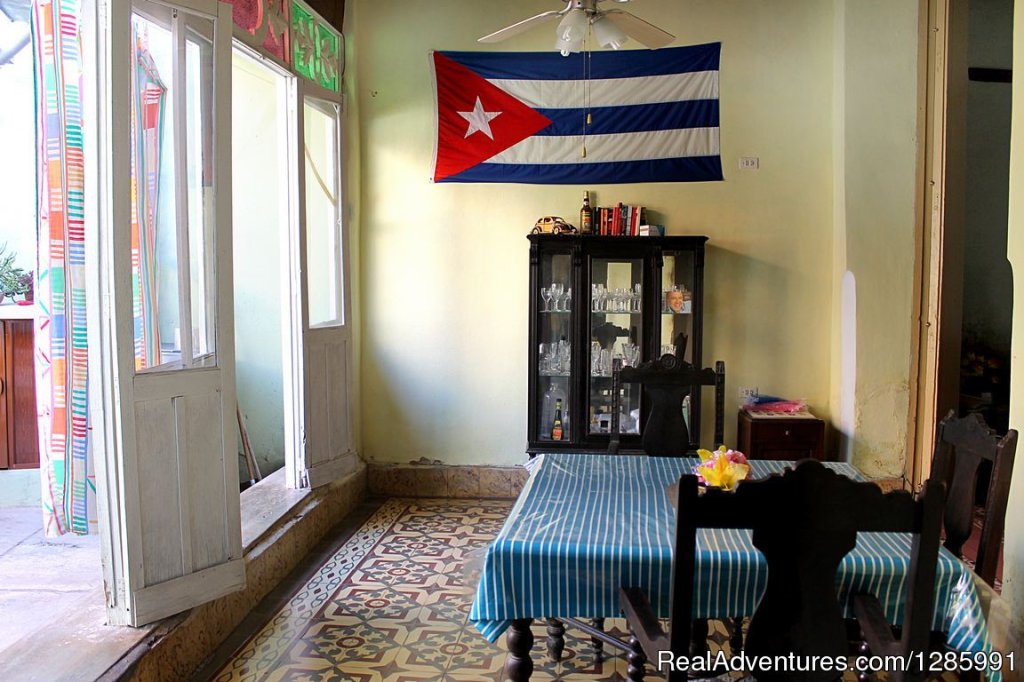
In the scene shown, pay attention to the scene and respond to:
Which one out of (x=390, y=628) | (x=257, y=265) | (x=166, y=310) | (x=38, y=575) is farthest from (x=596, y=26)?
(x=38, y=575)

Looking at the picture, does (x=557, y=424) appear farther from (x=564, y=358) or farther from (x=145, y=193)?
(x=145, y=193)

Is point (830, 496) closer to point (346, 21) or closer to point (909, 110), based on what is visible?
point (909, 110)

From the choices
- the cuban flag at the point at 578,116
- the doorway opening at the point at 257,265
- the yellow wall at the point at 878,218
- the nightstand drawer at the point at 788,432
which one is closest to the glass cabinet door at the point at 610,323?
the cuban flag at the point at 578,116

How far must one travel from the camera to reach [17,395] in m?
4.67

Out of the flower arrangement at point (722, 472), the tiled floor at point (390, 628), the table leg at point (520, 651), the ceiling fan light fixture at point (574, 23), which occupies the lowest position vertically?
the tiled floor at point (390, 628)

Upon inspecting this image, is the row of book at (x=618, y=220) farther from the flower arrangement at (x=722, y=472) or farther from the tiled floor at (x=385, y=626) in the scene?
the flower arrangement at (x=722, y=472)

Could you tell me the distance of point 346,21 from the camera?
5266 mm

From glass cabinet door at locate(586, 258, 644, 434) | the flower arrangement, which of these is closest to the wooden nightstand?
glass cabinet door at locate(586, 258, 644, 434)

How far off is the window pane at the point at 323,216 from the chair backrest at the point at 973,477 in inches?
135

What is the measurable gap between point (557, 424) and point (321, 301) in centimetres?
172

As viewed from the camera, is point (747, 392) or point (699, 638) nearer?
point (699, 638)

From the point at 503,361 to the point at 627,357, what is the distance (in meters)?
0.91

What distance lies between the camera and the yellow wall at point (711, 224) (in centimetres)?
486

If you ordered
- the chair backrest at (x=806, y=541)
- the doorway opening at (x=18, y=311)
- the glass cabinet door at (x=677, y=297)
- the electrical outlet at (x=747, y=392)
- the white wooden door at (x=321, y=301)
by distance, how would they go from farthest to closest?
1. the electrical outlet at (x=747, y=392)
2. the glass cabinet door at (x=677, y=297)
3. the white wooden door at (x=321, y=301)
4. the doorway opening at (x=18, y=311)
5. the chair backrest at (x=806, y=541)
